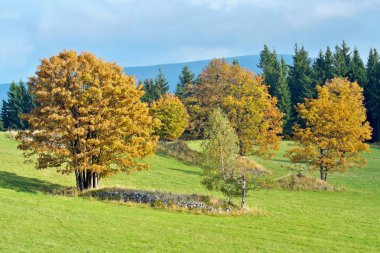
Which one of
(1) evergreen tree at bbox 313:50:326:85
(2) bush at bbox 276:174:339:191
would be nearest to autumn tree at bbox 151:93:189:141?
(2) bush at bbox 276:174:339:191

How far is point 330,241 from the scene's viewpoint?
24.8 m

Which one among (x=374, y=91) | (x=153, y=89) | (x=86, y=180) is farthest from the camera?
(x=153, y=89)

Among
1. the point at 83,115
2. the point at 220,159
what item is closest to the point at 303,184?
the point at 220,159

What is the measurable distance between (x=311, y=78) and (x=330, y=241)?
312 feet

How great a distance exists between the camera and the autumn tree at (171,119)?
8125cm

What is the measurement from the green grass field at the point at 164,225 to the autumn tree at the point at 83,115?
375 cm

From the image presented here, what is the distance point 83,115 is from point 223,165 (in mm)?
12395

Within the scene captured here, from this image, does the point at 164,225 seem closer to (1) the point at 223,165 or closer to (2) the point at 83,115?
(1) the point at 223,165

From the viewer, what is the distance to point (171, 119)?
81.1 meters

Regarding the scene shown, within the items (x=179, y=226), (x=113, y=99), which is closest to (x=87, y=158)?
(x=113, y=99)

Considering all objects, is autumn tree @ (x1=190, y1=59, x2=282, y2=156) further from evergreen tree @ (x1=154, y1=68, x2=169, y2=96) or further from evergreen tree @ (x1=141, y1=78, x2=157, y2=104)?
evergreen tree @ (x1=154, y1=68, x2=169, y2=96)

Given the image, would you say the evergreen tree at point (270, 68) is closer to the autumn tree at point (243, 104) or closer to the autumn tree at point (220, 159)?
the autumn tree at point (243, 104)

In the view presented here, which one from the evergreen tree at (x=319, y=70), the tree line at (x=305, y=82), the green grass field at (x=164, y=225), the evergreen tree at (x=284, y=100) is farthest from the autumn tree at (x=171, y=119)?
the evergreen tree at (x=319, y=70)

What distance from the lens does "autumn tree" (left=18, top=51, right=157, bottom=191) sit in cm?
3509
